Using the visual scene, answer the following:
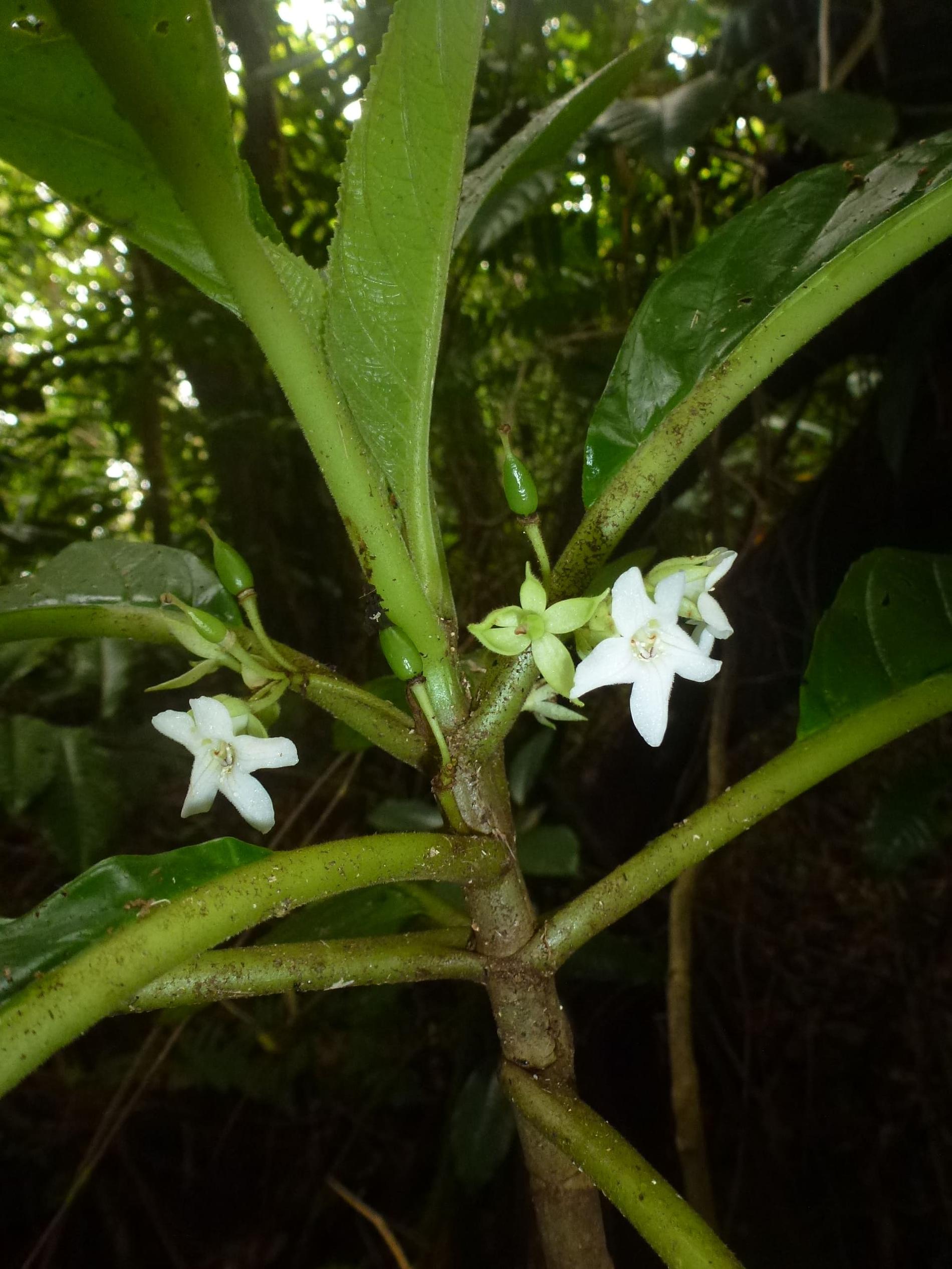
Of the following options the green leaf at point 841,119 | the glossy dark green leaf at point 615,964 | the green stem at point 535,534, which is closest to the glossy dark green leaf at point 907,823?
the glossy dark green leaf at point 615,964

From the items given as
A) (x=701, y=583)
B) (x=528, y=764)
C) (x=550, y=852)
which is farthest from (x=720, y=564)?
(x=528, y=764)

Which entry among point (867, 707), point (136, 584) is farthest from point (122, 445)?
point (867, 707)

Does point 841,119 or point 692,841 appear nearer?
point 692,841

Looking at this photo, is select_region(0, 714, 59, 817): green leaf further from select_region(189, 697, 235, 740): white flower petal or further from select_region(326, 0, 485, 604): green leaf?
select_region(326, 0, 485, 604): green leaf

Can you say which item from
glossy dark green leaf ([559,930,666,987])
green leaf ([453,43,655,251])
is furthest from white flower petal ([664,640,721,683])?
glossy dark green leaf ([559,930,666,987])

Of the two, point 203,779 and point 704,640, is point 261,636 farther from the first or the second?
point 704,640

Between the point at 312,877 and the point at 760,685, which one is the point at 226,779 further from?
the point at 760,685
